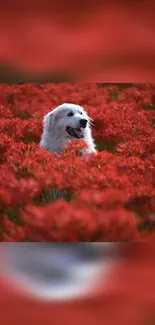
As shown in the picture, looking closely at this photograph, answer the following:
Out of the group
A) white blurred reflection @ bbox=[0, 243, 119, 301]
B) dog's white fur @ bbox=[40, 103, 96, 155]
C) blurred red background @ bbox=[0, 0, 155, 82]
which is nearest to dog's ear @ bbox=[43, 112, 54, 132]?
dog's white fur @ bbox=[40, 103, 96, 155]

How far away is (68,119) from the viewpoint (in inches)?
65.6

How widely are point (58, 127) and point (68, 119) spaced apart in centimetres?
5

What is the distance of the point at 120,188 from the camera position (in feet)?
4.61

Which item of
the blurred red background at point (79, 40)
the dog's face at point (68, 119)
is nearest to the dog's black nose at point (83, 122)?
the dog's face at point (68, 119)

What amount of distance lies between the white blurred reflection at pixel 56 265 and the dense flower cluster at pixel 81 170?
37 mm

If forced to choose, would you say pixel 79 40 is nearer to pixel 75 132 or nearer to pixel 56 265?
pixel 75 132

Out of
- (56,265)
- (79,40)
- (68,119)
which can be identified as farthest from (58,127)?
(56,265)

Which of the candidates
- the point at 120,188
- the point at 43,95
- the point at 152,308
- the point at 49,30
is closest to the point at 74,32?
the point at 49,30

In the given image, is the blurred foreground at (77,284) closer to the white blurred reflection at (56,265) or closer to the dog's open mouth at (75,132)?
the white blurred reflection at (56,265)

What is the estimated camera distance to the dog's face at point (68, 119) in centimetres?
161

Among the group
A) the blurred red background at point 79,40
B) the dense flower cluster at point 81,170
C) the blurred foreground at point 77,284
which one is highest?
the blurred red background at point 79,40

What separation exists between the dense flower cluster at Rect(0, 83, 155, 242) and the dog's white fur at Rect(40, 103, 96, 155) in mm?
19

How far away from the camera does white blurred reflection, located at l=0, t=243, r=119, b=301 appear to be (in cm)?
139

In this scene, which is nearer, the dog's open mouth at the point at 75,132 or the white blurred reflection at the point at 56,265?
the white blurred reflection at the point at 56,265
